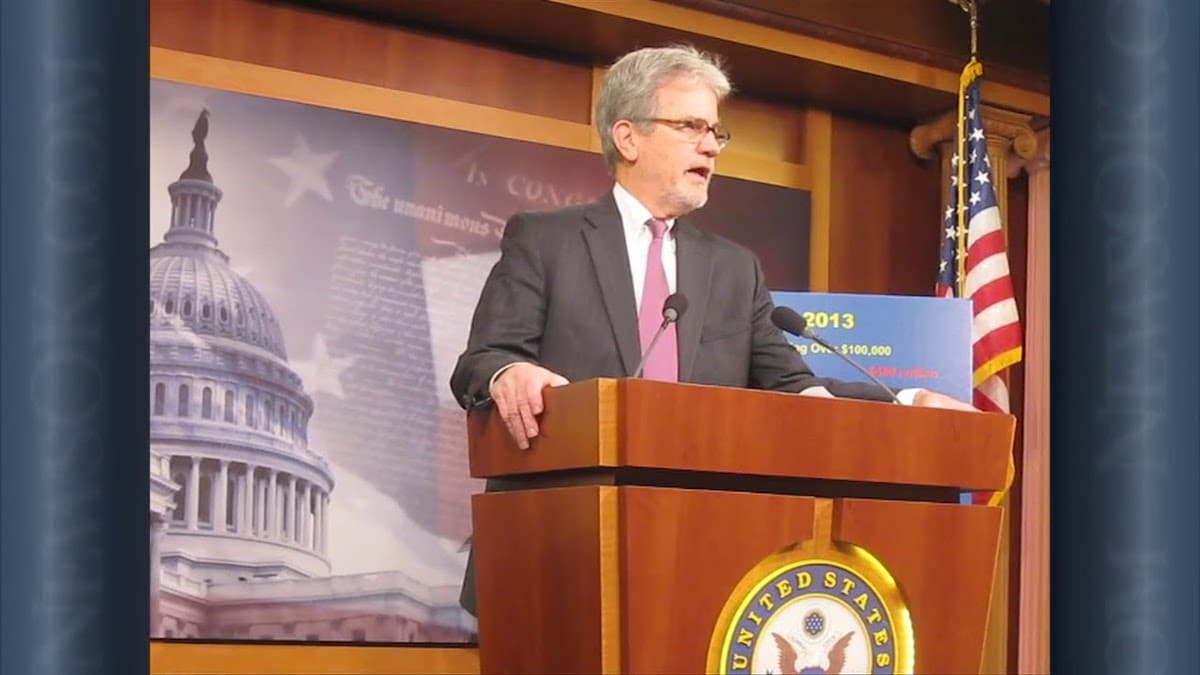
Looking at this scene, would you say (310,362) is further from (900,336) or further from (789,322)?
(789,322)

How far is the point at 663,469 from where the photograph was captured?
2.09 meters

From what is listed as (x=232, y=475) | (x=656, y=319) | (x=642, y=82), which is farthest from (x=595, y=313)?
(x=232, y=475)

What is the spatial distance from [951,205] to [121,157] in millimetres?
5224

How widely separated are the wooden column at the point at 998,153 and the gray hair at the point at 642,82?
9.88 feet

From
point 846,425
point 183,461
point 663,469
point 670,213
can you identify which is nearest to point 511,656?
point 663,469

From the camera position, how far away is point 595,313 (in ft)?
8.35

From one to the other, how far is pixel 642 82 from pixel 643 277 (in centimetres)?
36

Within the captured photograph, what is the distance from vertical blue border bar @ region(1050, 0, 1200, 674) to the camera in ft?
0.84

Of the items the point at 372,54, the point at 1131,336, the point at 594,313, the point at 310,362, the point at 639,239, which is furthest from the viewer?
the point at 372,54

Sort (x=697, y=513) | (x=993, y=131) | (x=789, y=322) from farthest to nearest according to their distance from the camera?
(x=993, y=131)
(x=789, y=322)
(x=697, y=513)

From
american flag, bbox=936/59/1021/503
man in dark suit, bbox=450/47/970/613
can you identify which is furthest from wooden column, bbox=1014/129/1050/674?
man in dark suit, bbox=450/47/970/613

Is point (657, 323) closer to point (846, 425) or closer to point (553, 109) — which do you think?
point (846, 425)

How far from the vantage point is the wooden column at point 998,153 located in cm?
549

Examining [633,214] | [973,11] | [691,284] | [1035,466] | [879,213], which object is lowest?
[1035,466]
